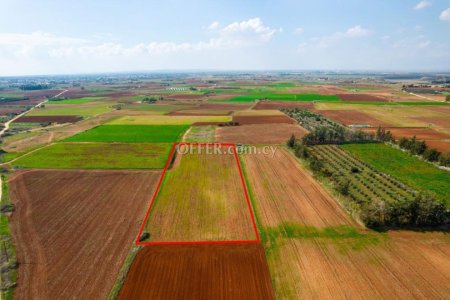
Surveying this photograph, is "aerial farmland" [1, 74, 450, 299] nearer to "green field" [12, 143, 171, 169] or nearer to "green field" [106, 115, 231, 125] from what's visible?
"green field" [12, 143, 171, 169]

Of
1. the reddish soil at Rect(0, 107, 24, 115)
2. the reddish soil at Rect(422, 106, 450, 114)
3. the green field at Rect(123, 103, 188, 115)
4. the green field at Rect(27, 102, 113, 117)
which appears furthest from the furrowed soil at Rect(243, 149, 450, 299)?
the reddish soil at Rect(0, 107, 24, 115)

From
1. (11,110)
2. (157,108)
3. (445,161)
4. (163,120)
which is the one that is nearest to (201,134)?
(163,120)

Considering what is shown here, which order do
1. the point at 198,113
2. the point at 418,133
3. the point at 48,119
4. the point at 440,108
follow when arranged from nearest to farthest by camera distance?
the point at 418,133 → the point at 48,119 → the point at 198,113 → the point at 440,108

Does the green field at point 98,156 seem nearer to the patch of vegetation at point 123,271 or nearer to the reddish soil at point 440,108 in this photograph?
the patch of vegetation at point 123,271

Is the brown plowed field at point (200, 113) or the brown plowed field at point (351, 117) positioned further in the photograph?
the brown plowed field at point (200, 113)

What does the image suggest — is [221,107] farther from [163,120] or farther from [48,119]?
[48,119]

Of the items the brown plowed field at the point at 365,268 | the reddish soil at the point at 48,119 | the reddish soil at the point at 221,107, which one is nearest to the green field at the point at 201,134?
the reddish soil at the point at 221,107
